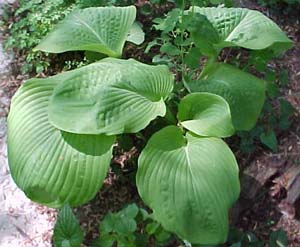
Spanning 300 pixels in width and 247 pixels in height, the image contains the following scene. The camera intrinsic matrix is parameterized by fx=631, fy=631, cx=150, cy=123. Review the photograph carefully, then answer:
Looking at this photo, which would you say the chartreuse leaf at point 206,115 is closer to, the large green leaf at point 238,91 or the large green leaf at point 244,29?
the large green leaf at point 238,91

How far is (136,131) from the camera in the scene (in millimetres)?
2680

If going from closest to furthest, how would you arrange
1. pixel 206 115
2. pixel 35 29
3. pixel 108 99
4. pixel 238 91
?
pixel 108 99 < pixel 206 115 < pixel 238 91 < pixel 35 29

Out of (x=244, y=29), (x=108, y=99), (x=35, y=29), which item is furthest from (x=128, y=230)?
(x=35, y=29)

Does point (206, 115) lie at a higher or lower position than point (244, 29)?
lower

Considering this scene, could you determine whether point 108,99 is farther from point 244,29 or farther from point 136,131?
point 244,29

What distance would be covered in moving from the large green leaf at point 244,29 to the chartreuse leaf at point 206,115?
391 millimetres

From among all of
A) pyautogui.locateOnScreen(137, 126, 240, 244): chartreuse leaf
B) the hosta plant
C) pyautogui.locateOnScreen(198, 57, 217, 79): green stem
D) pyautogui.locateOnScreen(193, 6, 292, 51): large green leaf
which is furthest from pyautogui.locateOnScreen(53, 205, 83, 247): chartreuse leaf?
pyautogui.locateOnScreen(193, 6, 292, 51): large green leaf

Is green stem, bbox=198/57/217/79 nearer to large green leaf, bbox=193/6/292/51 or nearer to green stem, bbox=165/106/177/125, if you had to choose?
large green leaf, bbox=193/6/292/51

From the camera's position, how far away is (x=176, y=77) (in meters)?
3.41

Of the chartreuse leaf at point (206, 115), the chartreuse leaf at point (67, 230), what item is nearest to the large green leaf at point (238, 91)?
the chartreuse leaf at point (206, 115)

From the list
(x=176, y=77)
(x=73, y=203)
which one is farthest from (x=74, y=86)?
(x=176, y=77)

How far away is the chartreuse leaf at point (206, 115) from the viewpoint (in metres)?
2.74

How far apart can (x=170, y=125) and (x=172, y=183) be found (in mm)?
445

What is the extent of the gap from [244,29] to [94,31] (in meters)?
0.76
